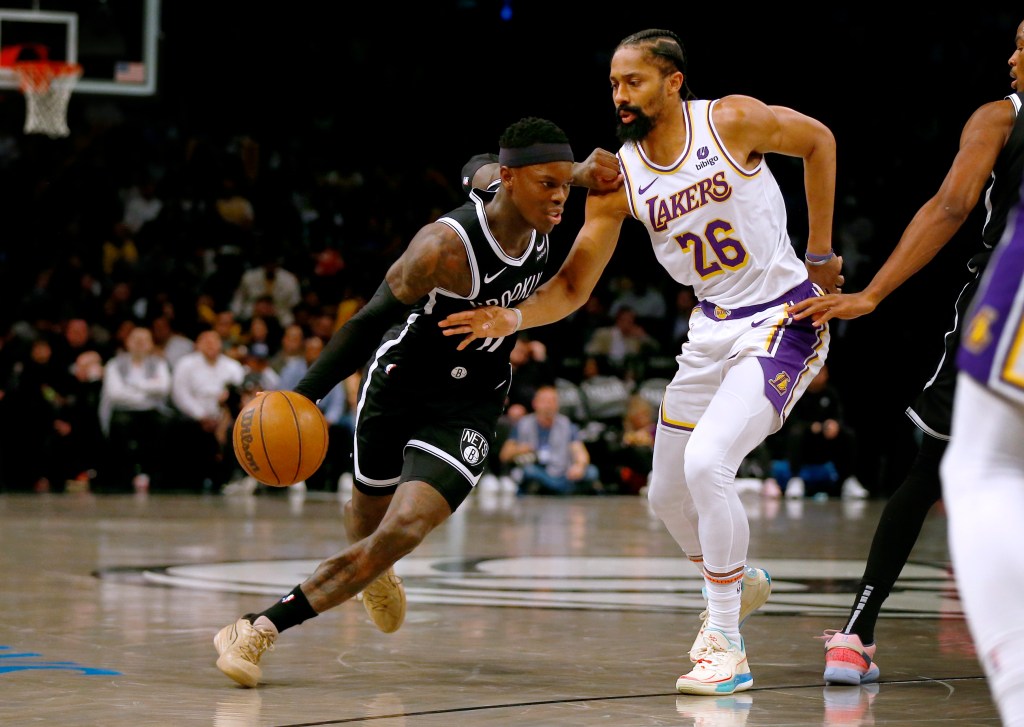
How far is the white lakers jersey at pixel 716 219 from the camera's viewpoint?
5.00 m

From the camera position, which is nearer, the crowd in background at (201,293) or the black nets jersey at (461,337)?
the black nets jersey at (461,337)

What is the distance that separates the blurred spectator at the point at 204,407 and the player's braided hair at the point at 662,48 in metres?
9.58

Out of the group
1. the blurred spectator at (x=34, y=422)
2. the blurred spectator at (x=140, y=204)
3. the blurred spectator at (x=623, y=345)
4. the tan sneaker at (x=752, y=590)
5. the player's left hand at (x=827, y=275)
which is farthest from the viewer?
the blurred spectator at (x=140, y=204)

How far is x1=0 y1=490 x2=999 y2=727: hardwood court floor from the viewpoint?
4297 millimetres

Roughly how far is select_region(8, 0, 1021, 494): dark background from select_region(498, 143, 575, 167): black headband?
1340 cm

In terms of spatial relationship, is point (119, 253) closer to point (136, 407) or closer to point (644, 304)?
point (136, 407)

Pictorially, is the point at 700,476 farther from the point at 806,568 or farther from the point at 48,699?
the point at 806,568

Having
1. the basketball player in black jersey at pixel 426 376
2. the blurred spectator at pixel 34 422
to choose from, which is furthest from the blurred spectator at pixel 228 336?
the basketball player in black jersey at pixel 426 376

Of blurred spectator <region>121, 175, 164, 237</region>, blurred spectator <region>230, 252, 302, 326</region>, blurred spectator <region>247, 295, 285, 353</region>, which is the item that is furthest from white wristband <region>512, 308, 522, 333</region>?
blurred spectator <region>121, 175, 164, 237</region>

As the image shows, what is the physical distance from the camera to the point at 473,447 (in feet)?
17.2

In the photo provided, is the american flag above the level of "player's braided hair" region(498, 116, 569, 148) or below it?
above

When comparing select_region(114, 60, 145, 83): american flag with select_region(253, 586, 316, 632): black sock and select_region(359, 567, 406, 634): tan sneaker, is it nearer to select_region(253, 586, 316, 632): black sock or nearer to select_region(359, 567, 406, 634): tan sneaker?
select_region(359, 567, 406, 634): tan sneaker

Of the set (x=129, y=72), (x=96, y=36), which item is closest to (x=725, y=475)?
(x=129, y=72)

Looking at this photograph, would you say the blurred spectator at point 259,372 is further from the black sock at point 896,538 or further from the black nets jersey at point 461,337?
the black sock at point 896,538
